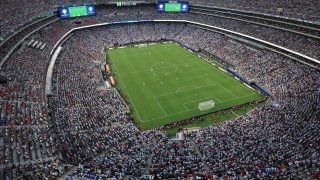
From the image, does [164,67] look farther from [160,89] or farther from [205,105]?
[205,105]

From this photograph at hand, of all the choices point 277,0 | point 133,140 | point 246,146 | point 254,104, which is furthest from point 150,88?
point 277,0

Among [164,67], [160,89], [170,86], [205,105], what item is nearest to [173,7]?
[164,67]

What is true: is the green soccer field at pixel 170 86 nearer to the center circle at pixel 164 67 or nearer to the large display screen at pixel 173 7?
the center circle at pixel 164 67

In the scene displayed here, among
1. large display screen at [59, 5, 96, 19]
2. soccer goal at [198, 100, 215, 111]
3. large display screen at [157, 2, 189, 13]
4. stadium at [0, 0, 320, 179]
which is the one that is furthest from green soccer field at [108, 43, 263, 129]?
large display screen at [157, 2, 189, 13]

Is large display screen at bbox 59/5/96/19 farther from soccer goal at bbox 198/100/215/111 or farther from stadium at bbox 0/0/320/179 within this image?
soccer goal at bbox 198/100/215/111

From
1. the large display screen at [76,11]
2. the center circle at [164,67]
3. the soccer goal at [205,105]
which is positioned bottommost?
the soccer goal at [205,105]

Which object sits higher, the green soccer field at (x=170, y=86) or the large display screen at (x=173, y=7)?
the large display screen at (x=173, y=7)

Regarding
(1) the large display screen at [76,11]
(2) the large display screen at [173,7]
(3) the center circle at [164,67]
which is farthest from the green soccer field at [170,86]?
(2) the large display screen at [173,7]
